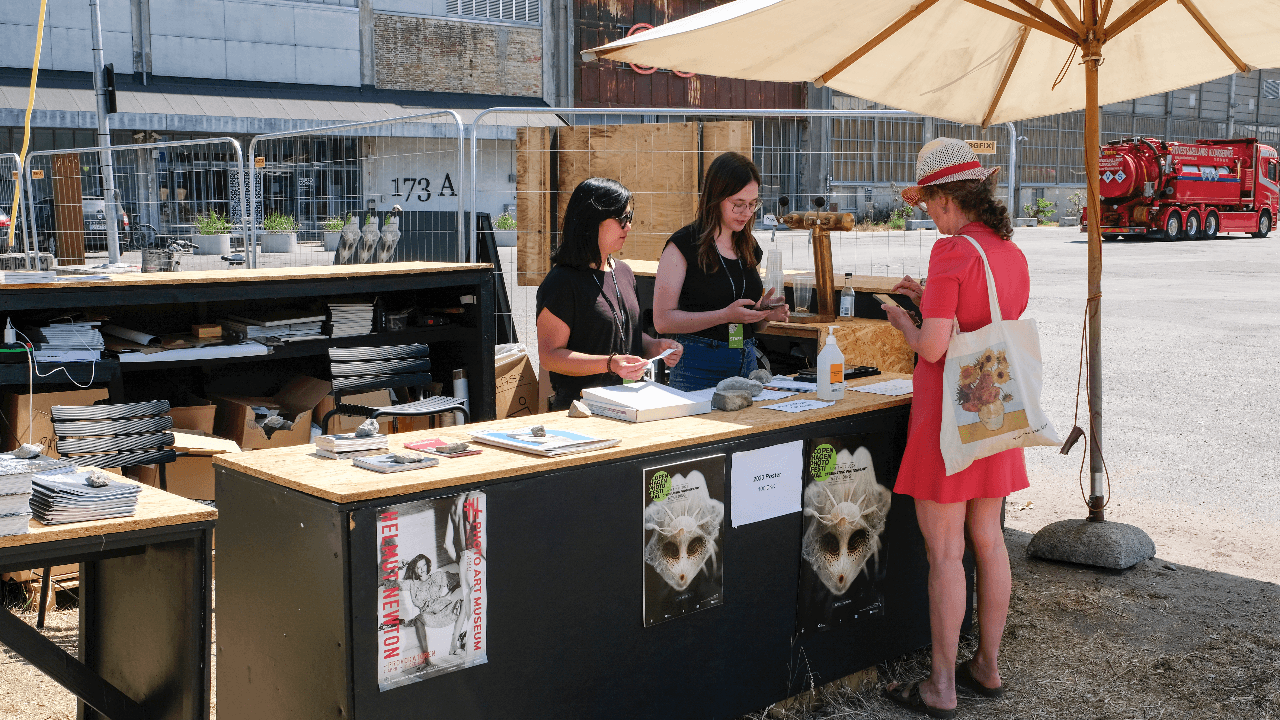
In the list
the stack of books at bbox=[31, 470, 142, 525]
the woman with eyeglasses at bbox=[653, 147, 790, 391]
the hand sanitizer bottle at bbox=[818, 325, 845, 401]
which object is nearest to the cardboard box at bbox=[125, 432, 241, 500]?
the woman with eyeglasses at bbox=[653, 147, 790, 391]

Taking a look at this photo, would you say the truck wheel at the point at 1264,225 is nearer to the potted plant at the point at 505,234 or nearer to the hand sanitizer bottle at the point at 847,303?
the potted plant at the point at 505,234

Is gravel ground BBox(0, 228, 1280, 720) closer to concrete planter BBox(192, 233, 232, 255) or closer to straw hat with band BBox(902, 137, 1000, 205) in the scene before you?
straw hat with band BBox(902, 137, 1000, 205)

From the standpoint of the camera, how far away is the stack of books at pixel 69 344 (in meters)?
5.36

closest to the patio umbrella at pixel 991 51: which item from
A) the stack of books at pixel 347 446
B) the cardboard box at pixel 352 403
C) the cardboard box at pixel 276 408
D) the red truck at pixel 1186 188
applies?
the stack of books at pixel 347 446

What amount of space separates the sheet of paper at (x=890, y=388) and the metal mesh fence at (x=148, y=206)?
19.2ft

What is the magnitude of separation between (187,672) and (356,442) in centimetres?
75

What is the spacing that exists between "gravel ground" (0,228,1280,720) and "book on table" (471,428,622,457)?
1399 mm

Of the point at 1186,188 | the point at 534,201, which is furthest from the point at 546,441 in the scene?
the point at 1186,188

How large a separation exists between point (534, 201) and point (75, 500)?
5.13 meters

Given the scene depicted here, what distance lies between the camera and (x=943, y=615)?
12.5 feet

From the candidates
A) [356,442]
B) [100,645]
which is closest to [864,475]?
[356,442]

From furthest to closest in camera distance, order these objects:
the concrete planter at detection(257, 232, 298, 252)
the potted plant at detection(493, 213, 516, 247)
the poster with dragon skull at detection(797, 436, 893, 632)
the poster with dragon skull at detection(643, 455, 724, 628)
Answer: the potted plant at detection(493, 213, 516, 247) → the concrete planter at detection(257, 232, 298, 252) → the poster with dragon skull at detection(797, 436, 893, 632) → the poster with dragon skull at detection(643, 455, 724, 628)

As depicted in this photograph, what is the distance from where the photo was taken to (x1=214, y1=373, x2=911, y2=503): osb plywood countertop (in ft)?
9.18

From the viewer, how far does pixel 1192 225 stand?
33.1 metres
